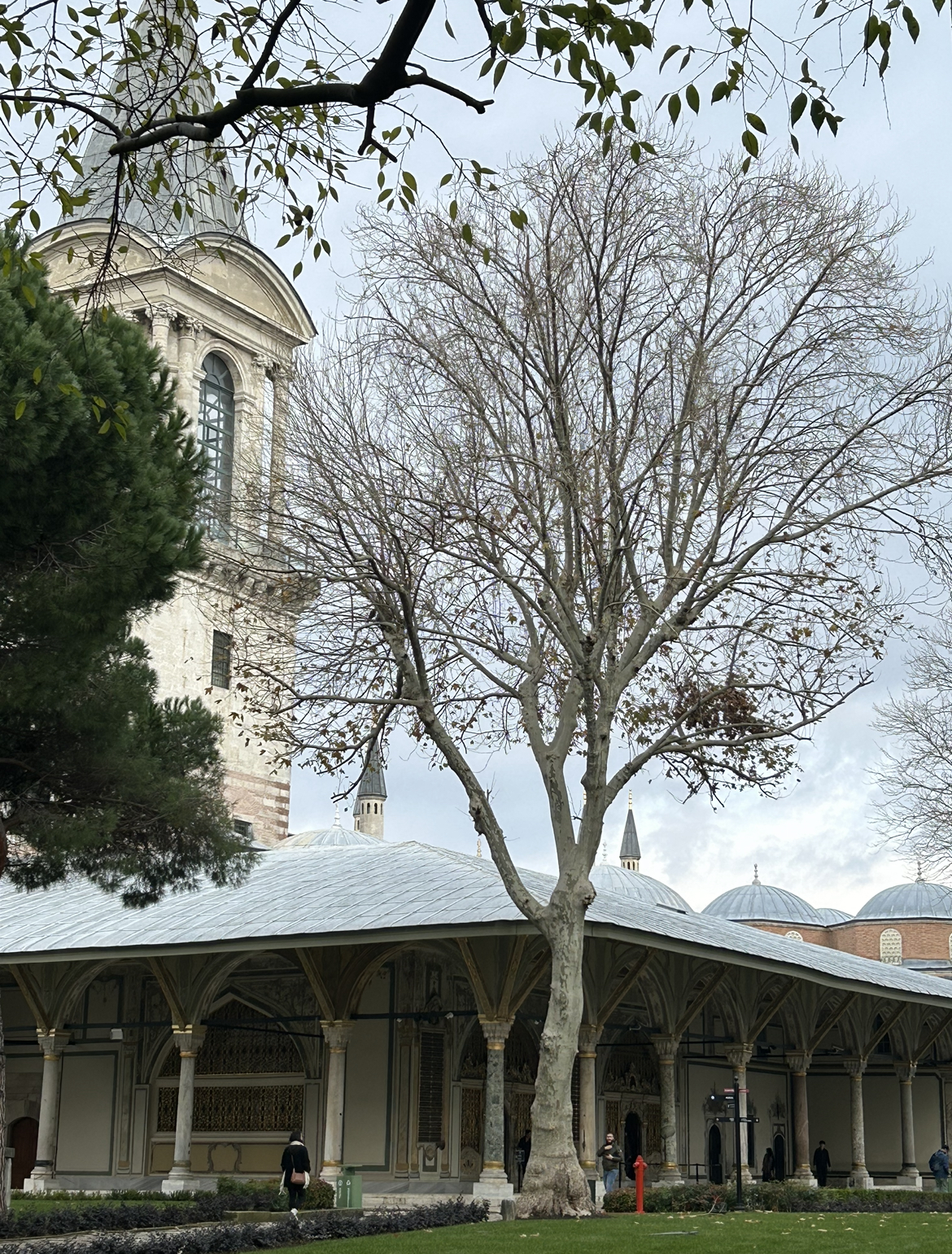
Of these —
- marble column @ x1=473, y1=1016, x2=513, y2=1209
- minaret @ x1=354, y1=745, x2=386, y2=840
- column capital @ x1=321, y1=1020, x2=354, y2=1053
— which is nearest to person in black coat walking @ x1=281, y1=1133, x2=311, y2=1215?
marble column @ x1=473, y1=1016, x2=513, y2=1209

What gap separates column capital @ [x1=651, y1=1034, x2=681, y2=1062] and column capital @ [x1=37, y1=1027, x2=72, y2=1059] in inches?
348

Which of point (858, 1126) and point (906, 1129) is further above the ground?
point (858, 1126)

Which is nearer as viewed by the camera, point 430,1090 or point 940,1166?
point 430,1090

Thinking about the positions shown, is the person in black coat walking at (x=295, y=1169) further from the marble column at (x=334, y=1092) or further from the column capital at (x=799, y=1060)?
the column capital at (x=799, y=1060)

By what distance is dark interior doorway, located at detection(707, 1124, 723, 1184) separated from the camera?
29.2 metres

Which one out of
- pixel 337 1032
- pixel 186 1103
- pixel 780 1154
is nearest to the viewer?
pixel 337 1032

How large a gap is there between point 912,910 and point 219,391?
43322 mm

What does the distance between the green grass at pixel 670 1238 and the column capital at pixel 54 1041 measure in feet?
34.0

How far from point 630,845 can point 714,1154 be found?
57704 mm

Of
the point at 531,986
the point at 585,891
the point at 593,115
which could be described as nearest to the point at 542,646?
the point at 585,891

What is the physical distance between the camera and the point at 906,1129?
31281 millimetres

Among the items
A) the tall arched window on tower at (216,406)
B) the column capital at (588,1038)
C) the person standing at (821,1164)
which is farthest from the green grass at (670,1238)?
the tall arched window on tower at (216,406)

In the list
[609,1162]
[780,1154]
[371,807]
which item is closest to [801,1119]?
[609,1162]

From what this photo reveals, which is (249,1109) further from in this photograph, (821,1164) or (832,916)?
(832,916)
